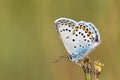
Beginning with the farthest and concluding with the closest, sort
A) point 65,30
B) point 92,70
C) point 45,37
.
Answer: point 45,37 → point 65,30 → point 92,70

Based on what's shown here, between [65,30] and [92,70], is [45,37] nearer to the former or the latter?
[65,30]

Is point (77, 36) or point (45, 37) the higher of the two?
point (77, 36)

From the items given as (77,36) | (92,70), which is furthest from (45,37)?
(92,70)

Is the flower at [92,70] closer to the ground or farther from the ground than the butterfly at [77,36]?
closer to the ground

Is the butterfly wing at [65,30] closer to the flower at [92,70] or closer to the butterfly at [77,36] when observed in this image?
the butterfly at [77,36]

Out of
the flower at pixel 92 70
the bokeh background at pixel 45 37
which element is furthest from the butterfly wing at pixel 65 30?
the bokeh background at pixel 45 37

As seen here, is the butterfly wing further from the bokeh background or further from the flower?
the bokeh background

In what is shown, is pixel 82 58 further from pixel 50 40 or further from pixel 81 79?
pixel 50 40
